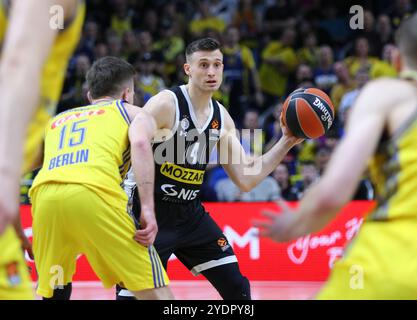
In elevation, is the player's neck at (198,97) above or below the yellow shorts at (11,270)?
above

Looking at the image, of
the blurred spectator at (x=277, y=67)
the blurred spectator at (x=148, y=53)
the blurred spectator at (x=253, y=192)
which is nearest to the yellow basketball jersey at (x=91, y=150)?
the blurred spectator at (x=253, y=192)

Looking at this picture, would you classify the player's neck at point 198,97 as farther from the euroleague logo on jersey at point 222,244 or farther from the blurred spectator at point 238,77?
the blurred spectator at point 238,77

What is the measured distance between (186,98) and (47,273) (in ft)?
5.97

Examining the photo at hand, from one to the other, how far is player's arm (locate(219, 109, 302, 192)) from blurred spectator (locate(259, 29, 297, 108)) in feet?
22.9

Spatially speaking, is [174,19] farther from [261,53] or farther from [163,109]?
[163,109]

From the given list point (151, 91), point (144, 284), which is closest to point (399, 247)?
point (144, 284)

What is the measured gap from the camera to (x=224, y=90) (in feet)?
39.3

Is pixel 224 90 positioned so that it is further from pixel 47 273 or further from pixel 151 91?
pixel 47 273

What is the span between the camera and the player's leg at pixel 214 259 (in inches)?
211

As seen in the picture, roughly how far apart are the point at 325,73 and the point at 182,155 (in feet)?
22.6

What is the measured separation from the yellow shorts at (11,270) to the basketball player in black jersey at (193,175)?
290 centimetres

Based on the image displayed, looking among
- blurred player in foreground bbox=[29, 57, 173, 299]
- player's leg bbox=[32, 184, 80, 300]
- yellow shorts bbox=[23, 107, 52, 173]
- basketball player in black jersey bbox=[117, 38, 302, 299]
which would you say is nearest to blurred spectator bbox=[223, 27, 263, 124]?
basketball player in black jersey bbox=[117, 38, 302, 299]

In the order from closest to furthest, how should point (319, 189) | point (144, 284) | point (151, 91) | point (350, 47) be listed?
point (319, 189), point (144, 284), point (151, 91), point (350, 47)
